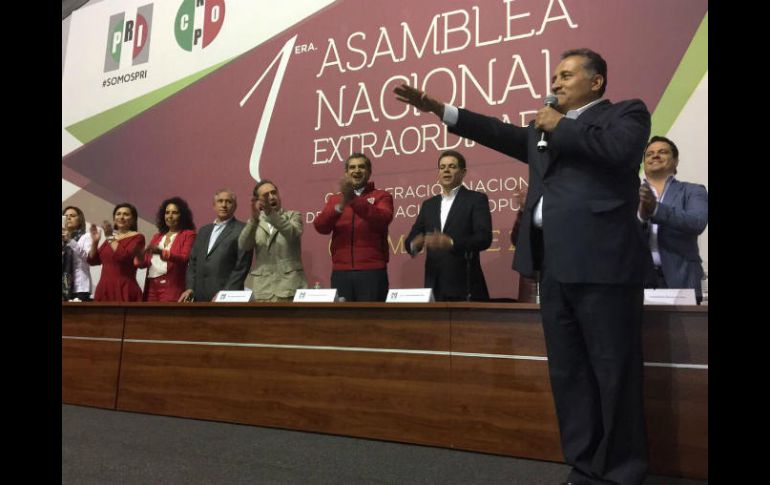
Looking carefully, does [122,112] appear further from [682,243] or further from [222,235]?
[682,243]

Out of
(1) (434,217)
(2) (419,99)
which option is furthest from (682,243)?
(2) (419,99)

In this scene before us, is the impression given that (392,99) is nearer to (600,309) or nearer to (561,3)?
(561,3)

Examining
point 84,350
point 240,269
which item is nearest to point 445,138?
point 240,269

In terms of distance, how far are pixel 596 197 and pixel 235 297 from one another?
81.6 inches

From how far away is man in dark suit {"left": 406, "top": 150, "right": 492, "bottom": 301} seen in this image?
10.2 ft

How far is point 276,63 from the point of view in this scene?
512 cm

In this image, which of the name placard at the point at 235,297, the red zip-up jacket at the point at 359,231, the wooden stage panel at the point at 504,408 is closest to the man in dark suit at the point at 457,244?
the red zip-up jacket at the point at 359,231

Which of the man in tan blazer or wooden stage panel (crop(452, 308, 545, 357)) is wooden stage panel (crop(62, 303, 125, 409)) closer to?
the man in tan blazer

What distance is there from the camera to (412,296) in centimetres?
280

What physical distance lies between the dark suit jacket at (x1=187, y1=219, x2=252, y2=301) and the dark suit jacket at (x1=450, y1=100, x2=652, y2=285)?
231cm

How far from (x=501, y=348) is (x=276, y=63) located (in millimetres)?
3489

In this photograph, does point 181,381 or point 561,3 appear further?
point 561,3

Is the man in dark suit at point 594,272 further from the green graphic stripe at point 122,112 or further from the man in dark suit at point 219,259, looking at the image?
→ the green graphic stripe at point 122,112

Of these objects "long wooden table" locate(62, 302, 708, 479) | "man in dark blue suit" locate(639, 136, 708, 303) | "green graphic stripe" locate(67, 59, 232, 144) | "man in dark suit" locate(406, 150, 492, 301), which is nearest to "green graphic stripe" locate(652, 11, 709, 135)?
"man in dark blue suit" locate(639, 136, 708, 303)
